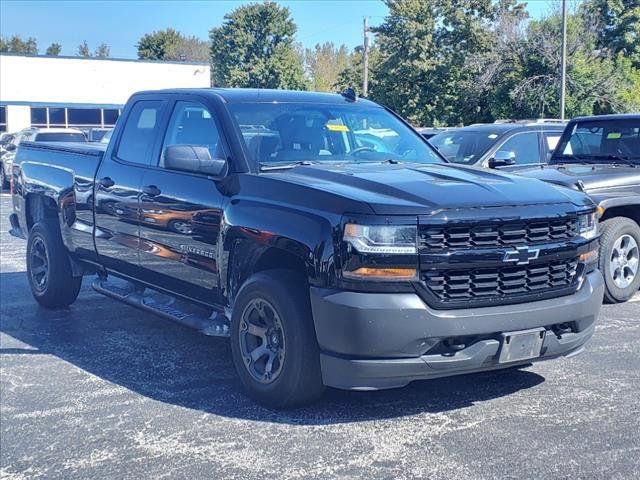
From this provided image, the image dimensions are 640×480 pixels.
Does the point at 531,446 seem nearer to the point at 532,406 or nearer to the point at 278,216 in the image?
the point at 532,406

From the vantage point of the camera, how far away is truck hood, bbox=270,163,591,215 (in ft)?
14.9

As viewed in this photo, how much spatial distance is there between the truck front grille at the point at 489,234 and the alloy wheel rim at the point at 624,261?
10.6 ft

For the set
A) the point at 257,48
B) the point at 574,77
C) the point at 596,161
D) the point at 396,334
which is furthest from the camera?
the point at 257,48

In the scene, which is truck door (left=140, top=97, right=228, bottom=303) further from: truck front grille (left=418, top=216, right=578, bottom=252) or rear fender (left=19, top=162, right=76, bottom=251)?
truck front grille (left=418, top=216, right=578, bottom=252)

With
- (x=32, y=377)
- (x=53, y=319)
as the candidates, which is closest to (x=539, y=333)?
(x=32, y=377)

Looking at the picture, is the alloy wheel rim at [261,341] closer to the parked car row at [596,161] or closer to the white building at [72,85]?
the parked car row at [596,161]

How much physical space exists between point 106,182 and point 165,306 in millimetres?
1252

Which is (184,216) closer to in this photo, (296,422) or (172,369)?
(172,369)

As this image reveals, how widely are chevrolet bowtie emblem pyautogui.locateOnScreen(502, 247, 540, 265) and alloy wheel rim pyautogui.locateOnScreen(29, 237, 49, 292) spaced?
479 cm

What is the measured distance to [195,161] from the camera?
5.52 metres

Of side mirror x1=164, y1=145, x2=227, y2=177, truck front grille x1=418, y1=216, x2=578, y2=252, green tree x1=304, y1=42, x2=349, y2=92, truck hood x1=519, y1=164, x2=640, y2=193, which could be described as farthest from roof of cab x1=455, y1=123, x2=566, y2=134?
green tree x1=304, y1=42, x2=349, y2=92

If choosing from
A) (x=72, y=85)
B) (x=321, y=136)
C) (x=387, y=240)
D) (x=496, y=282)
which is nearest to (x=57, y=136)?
(x=321, y=136)

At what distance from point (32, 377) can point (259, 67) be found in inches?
2269

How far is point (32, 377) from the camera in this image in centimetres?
Result: 583
